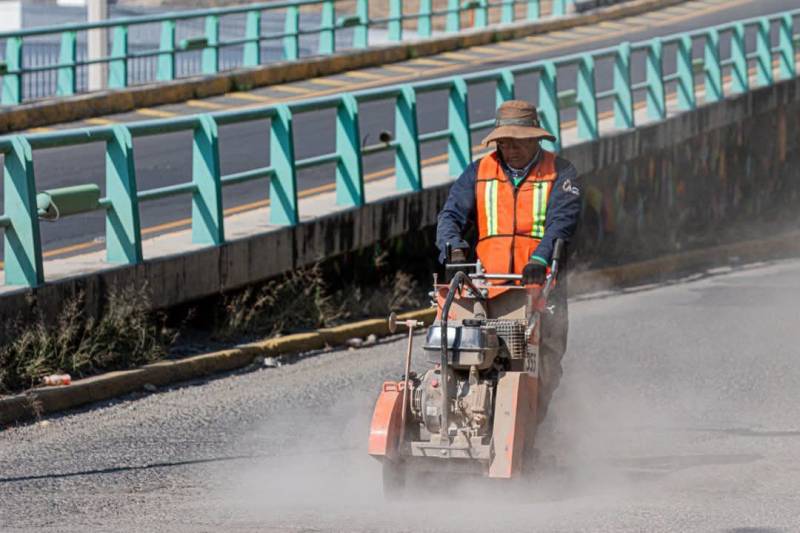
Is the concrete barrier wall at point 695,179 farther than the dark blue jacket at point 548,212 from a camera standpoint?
Yes

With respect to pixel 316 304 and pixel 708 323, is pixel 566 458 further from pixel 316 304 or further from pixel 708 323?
pixel 708 323

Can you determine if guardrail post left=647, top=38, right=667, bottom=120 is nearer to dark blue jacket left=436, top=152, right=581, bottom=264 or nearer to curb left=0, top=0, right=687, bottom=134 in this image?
curb left=0, top=0, right=687, bottom=134

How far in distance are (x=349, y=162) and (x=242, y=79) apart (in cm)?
1584

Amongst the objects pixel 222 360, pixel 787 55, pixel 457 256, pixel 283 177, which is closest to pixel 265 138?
pixel 283 177

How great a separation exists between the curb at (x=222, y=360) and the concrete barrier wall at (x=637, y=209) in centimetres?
57

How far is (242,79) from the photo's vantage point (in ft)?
100

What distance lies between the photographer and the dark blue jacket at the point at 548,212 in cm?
831

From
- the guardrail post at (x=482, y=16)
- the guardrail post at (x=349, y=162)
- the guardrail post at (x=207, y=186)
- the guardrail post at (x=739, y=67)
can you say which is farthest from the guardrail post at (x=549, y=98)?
the guardrail post at (x=482, y=16)

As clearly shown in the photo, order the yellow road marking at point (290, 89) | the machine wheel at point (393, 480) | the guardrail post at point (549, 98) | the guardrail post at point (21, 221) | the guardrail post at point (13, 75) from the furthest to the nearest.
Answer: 1. the yellow road marking at point (290, 89)
2. the guardrail post at point (13, 75)
3. the guardrail post at point (549, 98)
4. the guardrail post at point (21, 221)
5. the machine wheel at point (393, 480)

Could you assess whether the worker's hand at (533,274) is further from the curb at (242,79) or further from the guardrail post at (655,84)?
the curb at (242,79)

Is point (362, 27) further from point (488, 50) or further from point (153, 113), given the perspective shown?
point (153, 113)

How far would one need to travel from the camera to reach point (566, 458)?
9.06 meters

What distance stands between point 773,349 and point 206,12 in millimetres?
19525

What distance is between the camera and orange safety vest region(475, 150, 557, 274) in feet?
27.8
